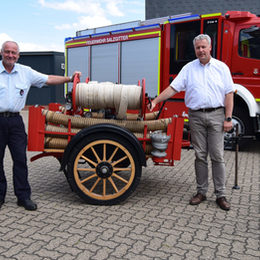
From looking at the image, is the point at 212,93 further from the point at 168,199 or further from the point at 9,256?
the point at 9,256

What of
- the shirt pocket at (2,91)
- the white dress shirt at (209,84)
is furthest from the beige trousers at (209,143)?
the shirt pocket at (2,91)

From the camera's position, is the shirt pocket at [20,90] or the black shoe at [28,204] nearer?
the shirt pocket at [20,90]

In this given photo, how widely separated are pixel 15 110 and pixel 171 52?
484 cm

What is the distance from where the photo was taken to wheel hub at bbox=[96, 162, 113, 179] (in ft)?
12.6

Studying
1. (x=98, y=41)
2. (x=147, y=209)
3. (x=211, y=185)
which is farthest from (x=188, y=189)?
(x=98, y=41)

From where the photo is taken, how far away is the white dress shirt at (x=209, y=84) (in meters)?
3.77

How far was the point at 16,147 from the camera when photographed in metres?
3.74

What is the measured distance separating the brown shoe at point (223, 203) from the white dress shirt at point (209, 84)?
108 centimetres

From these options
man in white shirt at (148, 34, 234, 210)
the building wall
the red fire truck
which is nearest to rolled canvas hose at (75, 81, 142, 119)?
man in white shirt at (148, 34, 234, 210)

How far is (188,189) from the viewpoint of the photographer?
4602mm

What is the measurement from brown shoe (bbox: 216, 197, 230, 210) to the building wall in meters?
13.0

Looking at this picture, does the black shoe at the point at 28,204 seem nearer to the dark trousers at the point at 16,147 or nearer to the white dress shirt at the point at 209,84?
the dark trousers at the point at 16,147

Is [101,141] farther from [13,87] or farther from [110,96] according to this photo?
[13,87]

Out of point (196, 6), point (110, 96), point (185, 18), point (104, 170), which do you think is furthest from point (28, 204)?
point (196, 6)
